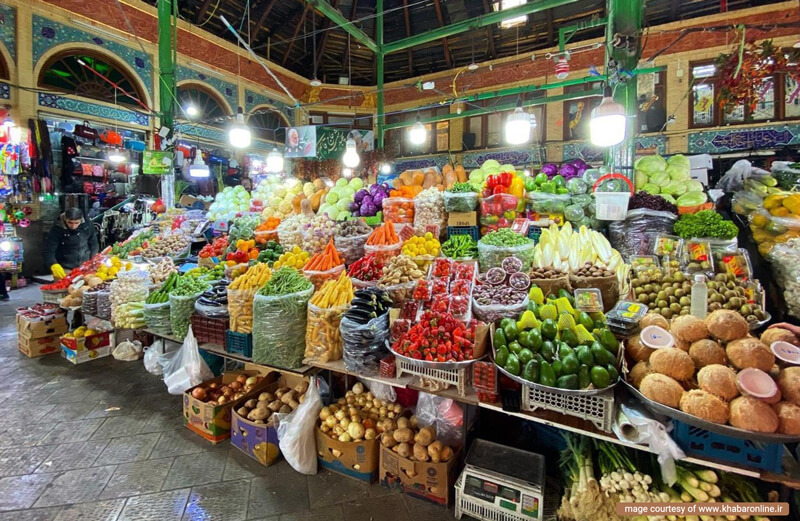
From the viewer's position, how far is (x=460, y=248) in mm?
3709

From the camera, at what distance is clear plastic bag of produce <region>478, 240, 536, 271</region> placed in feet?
10.6

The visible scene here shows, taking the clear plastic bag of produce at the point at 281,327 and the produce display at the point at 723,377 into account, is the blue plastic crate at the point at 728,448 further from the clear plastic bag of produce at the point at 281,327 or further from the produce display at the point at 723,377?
the clear plastic bag of produce at the point at 281,327

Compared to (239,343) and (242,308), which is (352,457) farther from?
(242,308)

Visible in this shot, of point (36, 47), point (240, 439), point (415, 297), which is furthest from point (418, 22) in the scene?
point (240, 439)

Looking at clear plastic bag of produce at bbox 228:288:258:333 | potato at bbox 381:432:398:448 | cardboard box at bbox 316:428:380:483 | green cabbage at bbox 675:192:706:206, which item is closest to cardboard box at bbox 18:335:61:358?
clear plastic bag of produce at bbox 228:288:258:333

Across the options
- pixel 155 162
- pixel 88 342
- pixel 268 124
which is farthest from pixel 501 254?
pixel 268 124

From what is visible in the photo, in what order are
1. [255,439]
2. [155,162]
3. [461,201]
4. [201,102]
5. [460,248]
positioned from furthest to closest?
[201,102] < [155,162] < [461,201] < [460,248] < [255,439]

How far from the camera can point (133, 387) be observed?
3.96 metres

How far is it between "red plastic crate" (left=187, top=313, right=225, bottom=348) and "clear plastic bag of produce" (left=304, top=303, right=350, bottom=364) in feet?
3.25

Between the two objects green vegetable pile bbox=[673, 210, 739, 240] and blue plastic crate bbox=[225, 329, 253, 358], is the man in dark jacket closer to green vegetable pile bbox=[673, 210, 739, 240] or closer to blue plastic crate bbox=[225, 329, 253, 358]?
blue plastic crate bbox=[225, 329, 253, 358]

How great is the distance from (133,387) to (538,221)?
4.49m

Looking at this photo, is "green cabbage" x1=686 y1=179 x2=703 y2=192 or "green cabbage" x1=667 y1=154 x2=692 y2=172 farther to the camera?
"green cabbage" x1=667 y1=154 x2=692 y2=172

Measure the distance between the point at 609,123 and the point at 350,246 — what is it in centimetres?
267

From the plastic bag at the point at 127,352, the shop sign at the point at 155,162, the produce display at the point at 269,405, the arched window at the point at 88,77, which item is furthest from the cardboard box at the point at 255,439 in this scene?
the arched window at the point at 88,77
